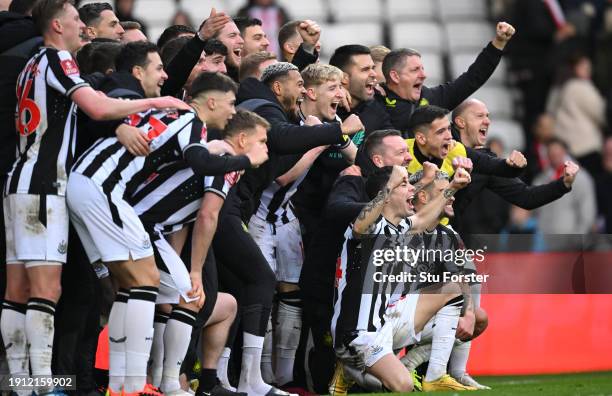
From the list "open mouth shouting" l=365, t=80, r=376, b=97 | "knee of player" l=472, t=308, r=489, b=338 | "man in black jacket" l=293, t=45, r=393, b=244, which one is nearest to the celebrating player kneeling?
"man in black jacket" l=293, t=45, r=393, b=244

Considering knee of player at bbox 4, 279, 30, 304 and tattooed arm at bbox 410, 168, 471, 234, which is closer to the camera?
knee of player at bbox 4, 279, 30, 304

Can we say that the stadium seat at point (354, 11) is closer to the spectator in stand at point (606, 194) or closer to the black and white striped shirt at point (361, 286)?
the spectator in stand at point (606, 194)

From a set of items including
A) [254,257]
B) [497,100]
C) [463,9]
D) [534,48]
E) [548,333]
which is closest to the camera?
[254,257]

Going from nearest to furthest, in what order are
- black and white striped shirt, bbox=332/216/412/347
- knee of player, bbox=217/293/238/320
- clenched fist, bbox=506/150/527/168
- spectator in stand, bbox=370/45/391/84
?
knee of player, bbox=217/293/238/320 → black and white striped shirt, bbox=332/216/412/347 → clenched fist, bbox=506/150/527/168 → spectator in stand, bbox=370/45/391/84

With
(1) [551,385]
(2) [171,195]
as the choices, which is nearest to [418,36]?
(1) [551,385]

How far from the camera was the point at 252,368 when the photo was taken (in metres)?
7.80

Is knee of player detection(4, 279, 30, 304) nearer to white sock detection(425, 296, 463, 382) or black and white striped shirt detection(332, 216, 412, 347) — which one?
black and white striped shirt detection(332, 216, 412, 347)

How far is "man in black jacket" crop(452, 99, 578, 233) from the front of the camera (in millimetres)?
9594

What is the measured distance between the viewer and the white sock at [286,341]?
28.1 feet

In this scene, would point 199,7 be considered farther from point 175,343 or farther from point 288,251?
point 175,343

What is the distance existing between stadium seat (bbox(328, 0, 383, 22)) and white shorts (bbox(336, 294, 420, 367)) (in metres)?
7.44

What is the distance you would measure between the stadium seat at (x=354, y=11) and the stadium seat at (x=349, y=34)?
0.12 meters

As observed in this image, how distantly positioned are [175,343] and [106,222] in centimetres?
80

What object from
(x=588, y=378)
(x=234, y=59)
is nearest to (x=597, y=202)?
(x=588, y=378)
